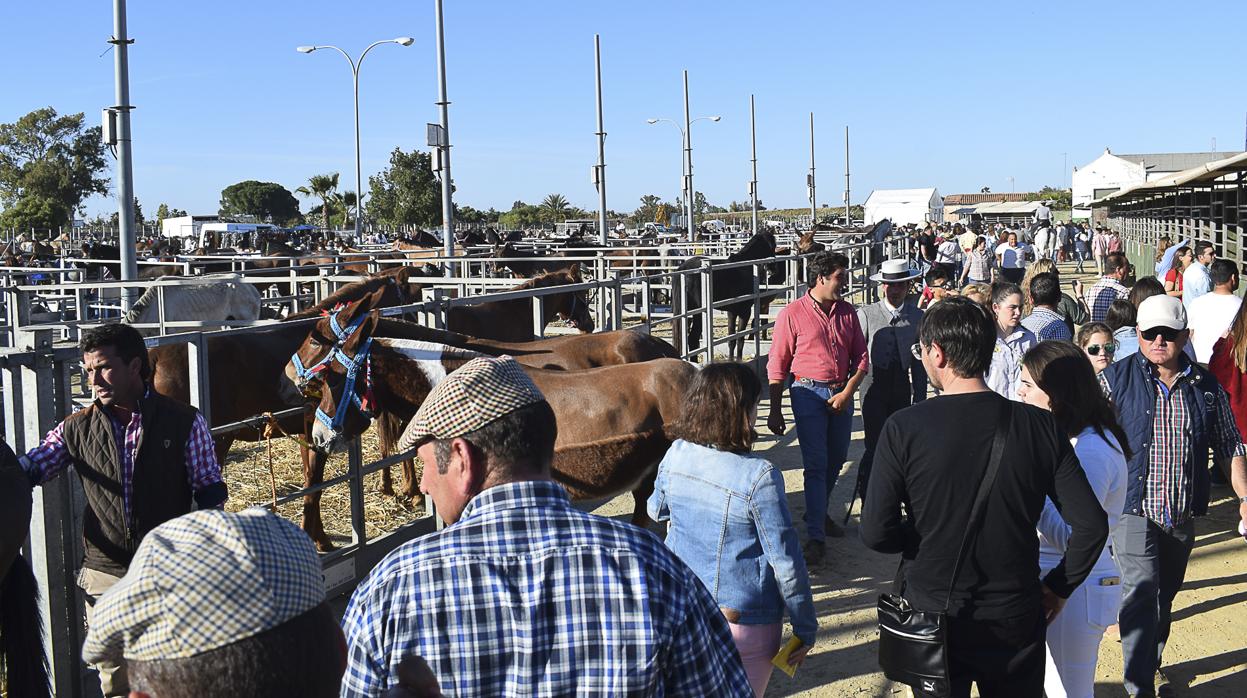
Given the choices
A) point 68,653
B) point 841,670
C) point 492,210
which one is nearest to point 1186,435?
point 841,670

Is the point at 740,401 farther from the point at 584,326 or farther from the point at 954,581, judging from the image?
the point at 584,326

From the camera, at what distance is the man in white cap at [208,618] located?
51.1 inches

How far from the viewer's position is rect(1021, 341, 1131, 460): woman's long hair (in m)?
3.62

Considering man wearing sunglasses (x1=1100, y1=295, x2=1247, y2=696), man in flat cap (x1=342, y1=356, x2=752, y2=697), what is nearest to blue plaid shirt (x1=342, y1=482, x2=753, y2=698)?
man in flat cap (x1=342, y1=356, x2=752, y2=697)

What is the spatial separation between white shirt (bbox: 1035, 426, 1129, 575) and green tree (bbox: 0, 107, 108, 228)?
8289cm

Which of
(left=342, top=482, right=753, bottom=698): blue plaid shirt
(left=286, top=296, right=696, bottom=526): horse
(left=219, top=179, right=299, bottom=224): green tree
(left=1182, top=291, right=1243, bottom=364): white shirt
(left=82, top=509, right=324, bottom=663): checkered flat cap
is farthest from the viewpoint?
(left=219, top=179, right=299, bottom=224): green tree

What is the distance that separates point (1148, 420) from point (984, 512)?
1799 millimetres

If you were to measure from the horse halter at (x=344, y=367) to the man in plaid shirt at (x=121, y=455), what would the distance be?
1.89 m

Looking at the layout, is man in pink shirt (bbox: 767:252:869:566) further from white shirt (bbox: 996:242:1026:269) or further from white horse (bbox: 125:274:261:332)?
white shirt (bbox: 996:242:1026:269)

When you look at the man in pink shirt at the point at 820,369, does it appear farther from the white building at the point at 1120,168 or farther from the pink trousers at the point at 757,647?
the white building at the point at 1120,168

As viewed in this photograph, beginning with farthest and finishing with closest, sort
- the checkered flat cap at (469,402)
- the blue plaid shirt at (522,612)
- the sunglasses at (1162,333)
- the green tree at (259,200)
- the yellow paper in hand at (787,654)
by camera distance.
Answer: the green tree at (259,200) → the sunglasses at (1162,333) → the yellow paper in hand at (787,654) → the checkered flat cap at (469,402) → the blue plaid shirt at (522,612)

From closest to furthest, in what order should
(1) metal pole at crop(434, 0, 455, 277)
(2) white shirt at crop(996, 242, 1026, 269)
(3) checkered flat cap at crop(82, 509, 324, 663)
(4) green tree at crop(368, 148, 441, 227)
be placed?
(3) checkered flat cap at crop(82, 509, 324, 663), (1) metal pole at crop(434, 0, 455, 277), (2) white shirt at crop(996, 242, 1026, 269), (4) green tree at crop(368, 148, 441, 227)

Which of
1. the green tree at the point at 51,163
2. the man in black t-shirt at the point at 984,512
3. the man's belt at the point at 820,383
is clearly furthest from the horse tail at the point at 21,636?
the green tree at the point at 51,163

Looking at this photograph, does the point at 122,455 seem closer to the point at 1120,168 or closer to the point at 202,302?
the point at 202,302
